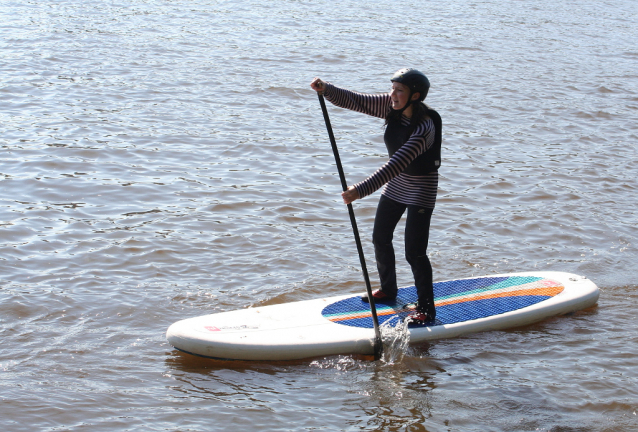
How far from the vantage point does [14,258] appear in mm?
6391

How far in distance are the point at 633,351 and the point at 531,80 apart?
10.3 meters

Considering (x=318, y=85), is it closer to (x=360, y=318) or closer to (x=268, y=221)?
(x=360, y=318)

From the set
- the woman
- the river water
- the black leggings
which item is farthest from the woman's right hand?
the river water

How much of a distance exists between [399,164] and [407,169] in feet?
1.01

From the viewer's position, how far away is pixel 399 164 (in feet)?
15.2

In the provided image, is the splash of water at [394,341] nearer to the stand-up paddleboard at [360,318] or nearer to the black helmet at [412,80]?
the stand-up paddleboard at [360,318]

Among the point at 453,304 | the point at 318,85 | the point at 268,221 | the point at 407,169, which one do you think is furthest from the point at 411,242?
the point at 268,221

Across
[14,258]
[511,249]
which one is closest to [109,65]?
[14,258]

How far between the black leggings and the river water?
0.46 meters

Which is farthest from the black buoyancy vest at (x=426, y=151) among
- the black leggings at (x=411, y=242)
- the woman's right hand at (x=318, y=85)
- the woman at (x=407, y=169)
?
the woman's right hand at (x=318, y=85)

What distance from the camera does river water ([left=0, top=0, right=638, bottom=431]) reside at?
4.52m

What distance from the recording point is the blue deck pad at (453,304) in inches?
212

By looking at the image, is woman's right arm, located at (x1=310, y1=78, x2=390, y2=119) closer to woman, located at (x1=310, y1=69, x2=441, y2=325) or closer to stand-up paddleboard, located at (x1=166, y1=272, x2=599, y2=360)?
woman, located at (x1=310, y1=69, x2=441, y2=325)

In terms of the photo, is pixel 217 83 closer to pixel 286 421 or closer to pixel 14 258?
pixel 14 258
